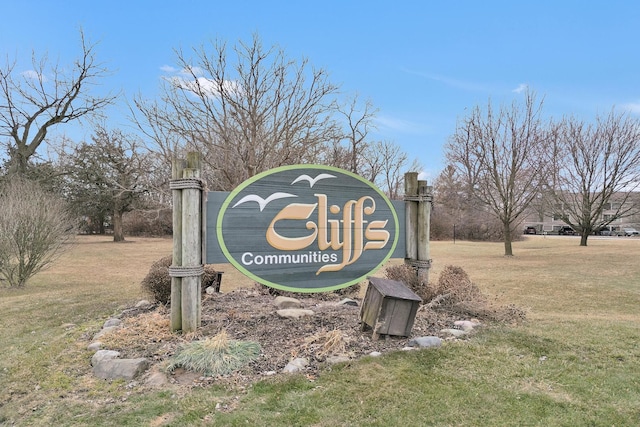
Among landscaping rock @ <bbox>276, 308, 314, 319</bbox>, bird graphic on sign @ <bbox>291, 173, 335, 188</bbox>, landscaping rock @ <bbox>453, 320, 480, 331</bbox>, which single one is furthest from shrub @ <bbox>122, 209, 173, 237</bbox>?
landscaping rock @ <bbox>453, 320, 480, 331</bbox>

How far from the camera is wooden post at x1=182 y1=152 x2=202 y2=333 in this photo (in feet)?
13.1

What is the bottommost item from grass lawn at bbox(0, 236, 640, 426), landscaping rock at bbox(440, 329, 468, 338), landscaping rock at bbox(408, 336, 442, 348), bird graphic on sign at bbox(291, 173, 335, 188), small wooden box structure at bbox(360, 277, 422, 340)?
grass lawn at bbox(0, 236, 640, 426)

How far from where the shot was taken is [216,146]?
8109 millimetres

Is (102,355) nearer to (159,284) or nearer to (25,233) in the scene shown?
(159,284)

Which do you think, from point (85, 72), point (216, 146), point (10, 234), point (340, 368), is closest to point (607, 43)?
point (216, 146)

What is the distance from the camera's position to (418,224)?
5.27 meters

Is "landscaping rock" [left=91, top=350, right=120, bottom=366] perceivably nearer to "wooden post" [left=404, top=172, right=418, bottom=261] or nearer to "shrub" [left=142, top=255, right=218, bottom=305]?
"shrub" [left=142, top=255, right=218, bottom=305]

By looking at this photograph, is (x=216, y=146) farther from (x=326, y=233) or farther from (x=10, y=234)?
(x=10, y=234)

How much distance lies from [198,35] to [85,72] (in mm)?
14860

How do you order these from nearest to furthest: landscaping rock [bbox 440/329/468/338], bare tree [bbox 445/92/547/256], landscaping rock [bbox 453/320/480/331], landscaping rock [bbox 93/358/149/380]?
landscaping rock [bbox 93/358/149/380] → landscaping rock [bbox 440/329/468/338] → landscaping rock [bbox 453/320/480/331] → bare tree [bbox 445/92/547/256]

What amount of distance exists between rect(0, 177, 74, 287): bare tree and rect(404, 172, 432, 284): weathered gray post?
8763 millimetres

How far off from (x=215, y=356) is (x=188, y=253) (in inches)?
48.2

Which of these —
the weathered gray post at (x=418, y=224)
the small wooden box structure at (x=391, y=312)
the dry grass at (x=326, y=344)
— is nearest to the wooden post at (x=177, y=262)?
the dry grass at (x=326, y=344)

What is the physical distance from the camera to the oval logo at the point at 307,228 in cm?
427
